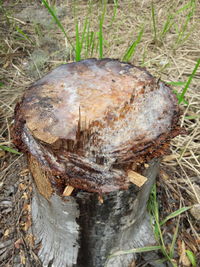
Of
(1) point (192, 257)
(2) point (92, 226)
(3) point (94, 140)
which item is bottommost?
(1) point (192, 257)

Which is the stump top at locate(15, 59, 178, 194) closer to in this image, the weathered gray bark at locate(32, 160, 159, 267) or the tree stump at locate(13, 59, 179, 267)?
the tree stump at locate(13, 59, 179, 267)

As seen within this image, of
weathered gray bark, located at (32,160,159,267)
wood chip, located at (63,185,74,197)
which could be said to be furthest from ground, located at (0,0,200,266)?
wood chip, located at (63,185,74,197)

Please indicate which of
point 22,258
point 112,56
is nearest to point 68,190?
point 22,258

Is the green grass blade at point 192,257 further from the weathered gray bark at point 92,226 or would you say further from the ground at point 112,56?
the weathered gray bark at point 92,226

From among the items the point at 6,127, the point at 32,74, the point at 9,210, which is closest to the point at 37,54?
the point at 32,74

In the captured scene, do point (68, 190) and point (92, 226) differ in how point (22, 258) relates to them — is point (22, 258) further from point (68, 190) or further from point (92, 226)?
point (68, 190)

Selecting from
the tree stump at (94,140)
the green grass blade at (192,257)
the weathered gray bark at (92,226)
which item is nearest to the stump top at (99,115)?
the tree stump at (94,140)
